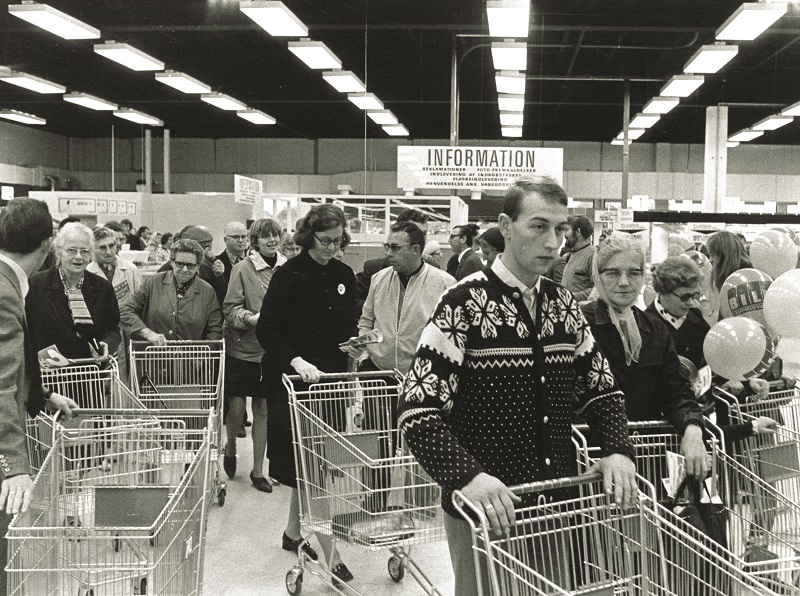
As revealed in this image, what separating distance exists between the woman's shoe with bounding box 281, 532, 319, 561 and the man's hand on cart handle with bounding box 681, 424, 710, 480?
2.15m

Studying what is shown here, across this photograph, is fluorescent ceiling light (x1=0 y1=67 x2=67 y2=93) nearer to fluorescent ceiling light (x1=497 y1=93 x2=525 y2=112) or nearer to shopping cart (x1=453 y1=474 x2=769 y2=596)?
fluorescent ceiling light (x1=497 y1=93 x2=525 y2=112)

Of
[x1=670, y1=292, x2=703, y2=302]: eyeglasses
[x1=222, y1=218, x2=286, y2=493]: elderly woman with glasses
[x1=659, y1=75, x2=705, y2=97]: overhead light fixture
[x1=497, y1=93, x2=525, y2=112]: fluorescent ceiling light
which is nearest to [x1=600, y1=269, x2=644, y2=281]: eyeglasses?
[x1=670, y1=292, x2=703, y2=302]: eyeglasses

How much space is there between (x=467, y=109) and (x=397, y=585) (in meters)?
17.0

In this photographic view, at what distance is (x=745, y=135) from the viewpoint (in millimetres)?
21641

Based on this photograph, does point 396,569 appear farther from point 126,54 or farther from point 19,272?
point 126,54

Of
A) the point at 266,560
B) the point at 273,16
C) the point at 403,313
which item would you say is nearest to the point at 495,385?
the point at 403,313

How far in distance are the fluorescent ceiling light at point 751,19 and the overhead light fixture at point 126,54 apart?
7636mm

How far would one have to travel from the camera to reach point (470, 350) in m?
2.18

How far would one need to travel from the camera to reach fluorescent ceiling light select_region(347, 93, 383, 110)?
15.0 metres

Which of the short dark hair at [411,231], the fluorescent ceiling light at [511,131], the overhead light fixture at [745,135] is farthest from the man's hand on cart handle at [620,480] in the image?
the overhead light fixture at [745,135]

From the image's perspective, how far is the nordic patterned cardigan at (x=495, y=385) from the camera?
2.12 m

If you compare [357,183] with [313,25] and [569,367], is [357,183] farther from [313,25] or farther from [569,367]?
[569,367]

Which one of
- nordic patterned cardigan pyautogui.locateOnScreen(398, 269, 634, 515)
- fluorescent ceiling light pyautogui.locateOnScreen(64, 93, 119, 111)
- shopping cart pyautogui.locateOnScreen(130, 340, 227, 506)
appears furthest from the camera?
fluorescent ceiling light pyautogui.locateOnScreen(64, 93, 119, 111)

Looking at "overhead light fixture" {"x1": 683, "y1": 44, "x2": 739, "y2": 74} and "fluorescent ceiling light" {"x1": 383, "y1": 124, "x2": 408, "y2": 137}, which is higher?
"fluorescent ceiling light" {"x1": 383, "y1": 124, "x2": 408, "y2": 137}
